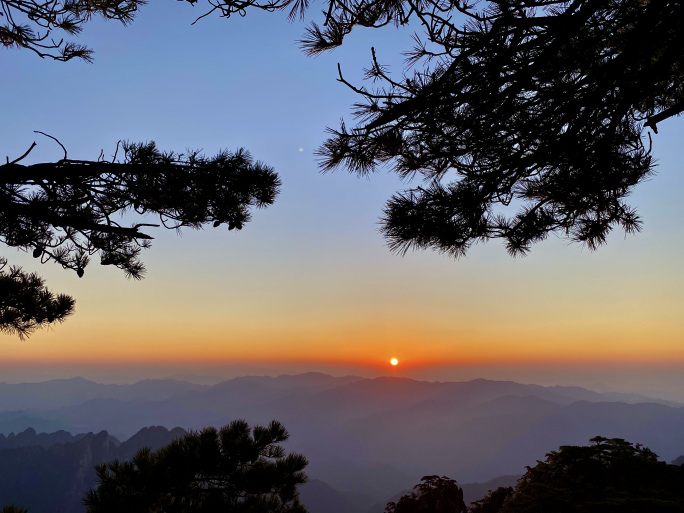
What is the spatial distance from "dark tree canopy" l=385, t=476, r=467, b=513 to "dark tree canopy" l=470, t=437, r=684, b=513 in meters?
1.86

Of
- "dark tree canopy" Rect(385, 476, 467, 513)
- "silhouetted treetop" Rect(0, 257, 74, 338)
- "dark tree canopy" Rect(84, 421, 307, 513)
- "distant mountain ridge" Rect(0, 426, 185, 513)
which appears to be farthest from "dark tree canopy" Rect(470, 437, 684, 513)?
"distant mountain ridge" Rect(0, 426, 185, 513)

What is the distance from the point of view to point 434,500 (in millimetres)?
4516

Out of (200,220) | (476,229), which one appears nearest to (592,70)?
(476,229)

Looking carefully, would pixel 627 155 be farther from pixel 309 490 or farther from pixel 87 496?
pixel 309 490

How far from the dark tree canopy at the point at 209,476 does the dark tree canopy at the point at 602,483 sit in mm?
3203

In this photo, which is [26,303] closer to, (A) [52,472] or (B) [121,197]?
(B) [121,197]

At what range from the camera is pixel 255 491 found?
4988 mm

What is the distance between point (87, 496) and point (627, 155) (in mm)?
6659

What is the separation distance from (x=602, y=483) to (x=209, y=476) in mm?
4247

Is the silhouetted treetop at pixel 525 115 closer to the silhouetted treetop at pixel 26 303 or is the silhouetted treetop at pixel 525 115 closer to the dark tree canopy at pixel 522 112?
the dark tree canopy at pixel 522 112

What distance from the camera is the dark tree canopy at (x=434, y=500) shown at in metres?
4.46

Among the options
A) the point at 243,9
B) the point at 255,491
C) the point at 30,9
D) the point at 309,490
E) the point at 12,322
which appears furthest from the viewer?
the point at 309,490

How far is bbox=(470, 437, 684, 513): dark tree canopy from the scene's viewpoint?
205 cm

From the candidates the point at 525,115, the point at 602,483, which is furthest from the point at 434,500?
the point at 525,115
